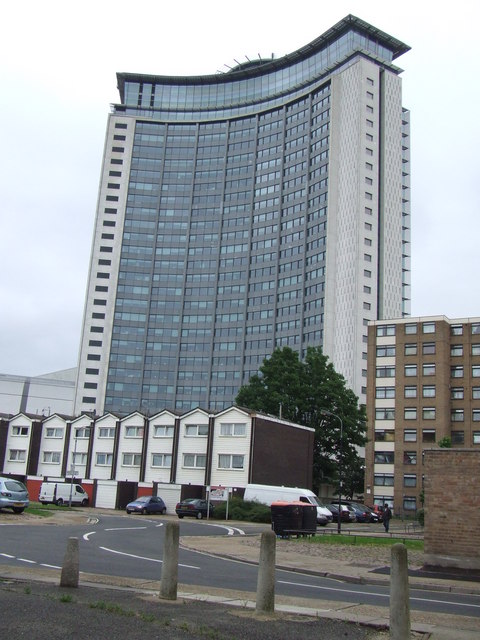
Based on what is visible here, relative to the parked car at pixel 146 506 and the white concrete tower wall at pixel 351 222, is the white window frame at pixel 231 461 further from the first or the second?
the white concrete tower wall at pixel 351 222

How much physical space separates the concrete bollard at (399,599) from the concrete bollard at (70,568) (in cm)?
533

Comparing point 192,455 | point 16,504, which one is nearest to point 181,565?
point 16,504

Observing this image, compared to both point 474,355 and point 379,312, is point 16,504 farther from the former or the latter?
point 379,312

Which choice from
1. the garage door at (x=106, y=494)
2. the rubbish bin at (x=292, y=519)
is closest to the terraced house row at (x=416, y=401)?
the garage door at (x=106, y=494)

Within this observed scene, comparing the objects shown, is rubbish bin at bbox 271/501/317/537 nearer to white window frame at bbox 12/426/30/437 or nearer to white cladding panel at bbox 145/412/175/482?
white cladding panel at bbox 145/412/175/482

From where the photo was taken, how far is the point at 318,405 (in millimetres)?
67875

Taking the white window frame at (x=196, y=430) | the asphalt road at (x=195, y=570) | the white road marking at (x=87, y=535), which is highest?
the white window frame at (x=196, y=430)

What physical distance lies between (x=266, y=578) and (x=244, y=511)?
38885 millimetres

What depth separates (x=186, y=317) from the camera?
12962cm

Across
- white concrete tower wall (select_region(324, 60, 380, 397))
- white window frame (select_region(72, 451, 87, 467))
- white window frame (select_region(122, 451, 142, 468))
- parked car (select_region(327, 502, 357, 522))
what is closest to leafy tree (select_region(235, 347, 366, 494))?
parked car (select_region(327, 502, 357, 522))

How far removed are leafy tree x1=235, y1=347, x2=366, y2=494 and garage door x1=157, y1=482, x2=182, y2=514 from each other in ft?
45.8

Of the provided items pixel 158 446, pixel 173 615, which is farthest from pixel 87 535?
pixel 158 446

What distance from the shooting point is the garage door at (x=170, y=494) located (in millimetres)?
56812

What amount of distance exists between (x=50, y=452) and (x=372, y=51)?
313ft
